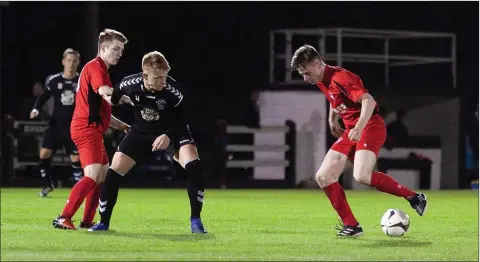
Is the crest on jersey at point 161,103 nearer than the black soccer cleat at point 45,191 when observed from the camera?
Yes

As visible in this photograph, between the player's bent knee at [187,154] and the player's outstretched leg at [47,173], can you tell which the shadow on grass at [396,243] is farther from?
the player's outstretched leg at [47,173]

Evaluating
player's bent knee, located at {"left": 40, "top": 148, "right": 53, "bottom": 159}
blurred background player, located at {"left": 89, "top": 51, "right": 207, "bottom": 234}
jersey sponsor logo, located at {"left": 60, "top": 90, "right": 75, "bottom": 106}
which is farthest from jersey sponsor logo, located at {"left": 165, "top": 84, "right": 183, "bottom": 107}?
player's bent knee, located at {"left": 40, "top": 148, "right": 53, "bottom": 159}

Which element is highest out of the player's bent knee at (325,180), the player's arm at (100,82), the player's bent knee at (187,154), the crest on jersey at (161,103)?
the player's arm at (100,82)

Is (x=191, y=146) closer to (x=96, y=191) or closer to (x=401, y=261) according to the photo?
(x=96, y=191)

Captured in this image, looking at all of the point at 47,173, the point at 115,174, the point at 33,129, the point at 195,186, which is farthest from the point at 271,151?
the point at 115,174

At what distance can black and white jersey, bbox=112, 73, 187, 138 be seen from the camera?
32.2 ft

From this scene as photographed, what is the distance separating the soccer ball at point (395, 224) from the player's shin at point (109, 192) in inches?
95.2

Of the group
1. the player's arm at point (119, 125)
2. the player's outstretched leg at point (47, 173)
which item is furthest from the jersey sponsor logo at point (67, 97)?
the player's arm at point (119, 125)

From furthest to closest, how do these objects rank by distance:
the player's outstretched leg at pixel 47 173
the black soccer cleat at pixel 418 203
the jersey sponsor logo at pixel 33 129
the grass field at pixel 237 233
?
the jersey sponsor logo at pixel 33 129
the player's outstretched leg at pixel 47 173
the black soccer cleat at pixel 418 203
the grass field at pixel 237 233

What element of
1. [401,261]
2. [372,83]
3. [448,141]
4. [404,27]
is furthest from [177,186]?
[401,261]

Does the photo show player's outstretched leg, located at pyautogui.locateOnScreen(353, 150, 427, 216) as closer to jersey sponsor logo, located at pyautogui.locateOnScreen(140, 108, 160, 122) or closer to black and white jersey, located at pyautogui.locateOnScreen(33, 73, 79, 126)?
jersey sponsor logo, located at pyautogui.locateOnScreen(140, 108, 160, 122)

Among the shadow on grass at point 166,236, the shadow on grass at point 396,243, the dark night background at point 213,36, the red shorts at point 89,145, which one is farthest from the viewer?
the dark night background at point 213,36

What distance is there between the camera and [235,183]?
73.5 feet

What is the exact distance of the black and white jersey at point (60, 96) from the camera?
16312 millimetres
